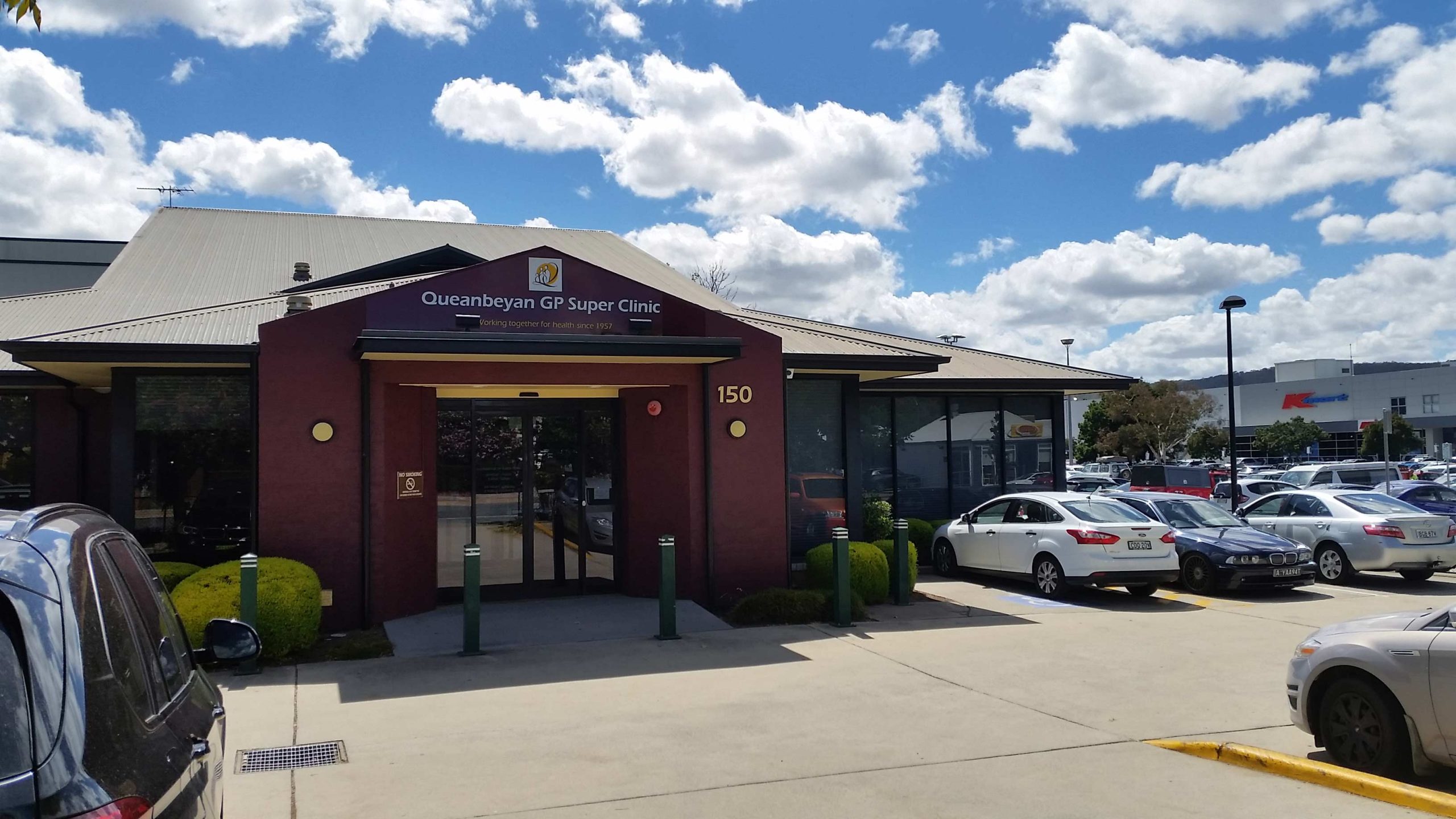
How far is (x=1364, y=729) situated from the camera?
635 cm

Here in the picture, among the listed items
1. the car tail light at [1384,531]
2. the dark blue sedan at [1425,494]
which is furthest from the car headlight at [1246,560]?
the dark blue sedan at [1425,494]

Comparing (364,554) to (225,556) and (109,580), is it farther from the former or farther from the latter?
(109,580)

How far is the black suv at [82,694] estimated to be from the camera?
2086mm

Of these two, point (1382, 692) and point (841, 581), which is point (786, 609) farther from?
point (1382, 692)

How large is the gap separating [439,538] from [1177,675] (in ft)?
27.2

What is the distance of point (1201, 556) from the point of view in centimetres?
1471

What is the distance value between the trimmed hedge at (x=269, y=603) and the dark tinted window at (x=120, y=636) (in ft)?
23.1

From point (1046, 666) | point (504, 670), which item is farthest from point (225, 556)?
point (1046, 666)

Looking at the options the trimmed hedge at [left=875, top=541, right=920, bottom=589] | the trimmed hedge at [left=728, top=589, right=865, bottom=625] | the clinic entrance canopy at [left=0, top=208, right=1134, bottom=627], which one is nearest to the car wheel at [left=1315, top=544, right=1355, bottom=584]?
the trimmed hedge at [left=875, top=541, right=920, bottom=589]

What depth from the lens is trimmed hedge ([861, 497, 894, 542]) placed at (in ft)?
52.7

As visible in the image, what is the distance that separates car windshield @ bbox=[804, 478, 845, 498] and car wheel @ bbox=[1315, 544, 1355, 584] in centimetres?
724

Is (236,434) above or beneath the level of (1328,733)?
above

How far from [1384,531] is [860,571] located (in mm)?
8203

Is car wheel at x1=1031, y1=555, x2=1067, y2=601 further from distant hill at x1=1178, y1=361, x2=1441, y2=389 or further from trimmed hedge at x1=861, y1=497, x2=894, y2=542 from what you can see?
distant hill at x1=1178, y1=361, x2=1441, y2=389
